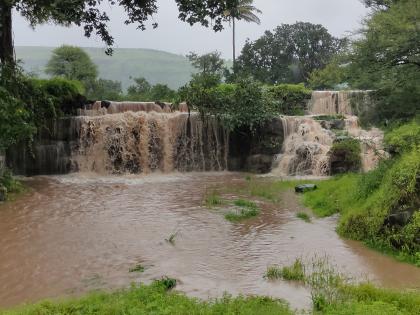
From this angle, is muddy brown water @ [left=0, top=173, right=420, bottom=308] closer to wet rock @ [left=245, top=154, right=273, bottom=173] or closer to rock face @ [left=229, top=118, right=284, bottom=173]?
wet rock @ [left=245, top=154, right=273, bottom=173]

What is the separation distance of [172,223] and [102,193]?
468cm

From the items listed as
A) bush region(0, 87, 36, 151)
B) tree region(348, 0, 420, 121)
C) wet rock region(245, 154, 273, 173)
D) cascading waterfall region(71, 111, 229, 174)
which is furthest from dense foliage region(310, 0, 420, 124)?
bush region(0, 87, 36, 151)

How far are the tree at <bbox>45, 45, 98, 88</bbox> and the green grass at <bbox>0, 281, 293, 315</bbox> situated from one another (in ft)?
111

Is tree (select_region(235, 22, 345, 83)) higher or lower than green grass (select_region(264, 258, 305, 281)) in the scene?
higher

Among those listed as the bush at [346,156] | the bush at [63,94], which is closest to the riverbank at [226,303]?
the bush at [346,156]

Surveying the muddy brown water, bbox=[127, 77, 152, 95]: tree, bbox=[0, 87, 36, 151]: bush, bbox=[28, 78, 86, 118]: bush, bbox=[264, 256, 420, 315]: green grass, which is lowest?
the muddy brown water

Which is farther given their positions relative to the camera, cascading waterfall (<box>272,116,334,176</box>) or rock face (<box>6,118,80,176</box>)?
rock face (<box>6,118,80,176</box>)

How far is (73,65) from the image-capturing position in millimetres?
39375

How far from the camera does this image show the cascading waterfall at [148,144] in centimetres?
1947

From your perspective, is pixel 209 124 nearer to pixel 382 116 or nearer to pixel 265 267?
pixel 382 116

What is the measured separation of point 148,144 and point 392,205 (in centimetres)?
1305

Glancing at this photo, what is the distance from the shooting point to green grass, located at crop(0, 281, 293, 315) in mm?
5164

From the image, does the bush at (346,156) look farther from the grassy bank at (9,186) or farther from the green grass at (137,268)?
the green grass at (137,268)

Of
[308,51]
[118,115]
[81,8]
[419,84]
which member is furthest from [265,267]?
[308,51]
